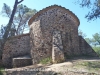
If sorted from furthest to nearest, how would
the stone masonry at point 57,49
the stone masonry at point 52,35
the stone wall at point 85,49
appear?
the stone wall at point 85,49
the stone masonry at point 52,35
the stone masonry at point 57,49

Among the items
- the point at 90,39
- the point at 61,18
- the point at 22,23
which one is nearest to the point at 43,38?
the point at 61,18

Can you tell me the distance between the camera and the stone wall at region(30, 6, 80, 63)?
34.4 ft

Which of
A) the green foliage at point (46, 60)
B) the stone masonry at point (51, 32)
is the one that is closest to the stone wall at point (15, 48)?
the stone masonry at point (51, 32)

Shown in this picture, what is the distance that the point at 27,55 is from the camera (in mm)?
12203

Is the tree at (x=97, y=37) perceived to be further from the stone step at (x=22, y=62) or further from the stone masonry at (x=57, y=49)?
the stone step at (x=22, y=62)

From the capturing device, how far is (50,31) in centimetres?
1059

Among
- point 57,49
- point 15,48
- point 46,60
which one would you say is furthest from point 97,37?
point 57,49

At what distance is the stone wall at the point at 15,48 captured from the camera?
12.4 meters

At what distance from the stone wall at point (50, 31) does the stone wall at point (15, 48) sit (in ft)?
4.70

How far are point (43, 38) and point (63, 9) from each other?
103 inches

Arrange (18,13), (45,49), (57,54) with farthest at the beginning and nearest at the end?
1. (18,13)
2. (45,49)
3. (57,54)

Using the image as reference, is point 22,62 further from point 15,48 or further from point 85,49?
point 85,49

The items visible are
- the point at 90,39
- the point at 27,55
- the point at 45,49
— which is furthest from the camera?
the point at 90,39

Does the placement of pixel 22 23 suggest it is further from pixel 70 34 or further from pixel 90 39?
pixel 90 39
